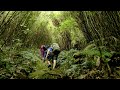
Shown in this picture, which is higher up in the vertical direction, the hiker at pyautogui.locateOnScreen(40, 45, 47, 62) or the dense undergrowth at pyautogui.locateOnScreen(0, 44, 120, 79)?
the hiker at pyautogui.locateOnScreen(40, 45, 47, 62)

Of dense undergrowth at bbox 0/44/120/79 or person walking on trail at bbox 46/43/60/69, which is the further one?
person walking on trail at bbox 46/43/60/69

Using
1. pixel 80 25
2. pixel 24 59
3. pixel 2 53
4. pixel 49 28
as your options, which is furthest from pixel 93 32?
pixel 2 53

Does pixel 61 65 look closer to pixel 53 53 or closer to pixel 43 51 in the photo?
pixel 53 53

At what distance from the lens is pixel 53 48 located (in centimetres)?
593

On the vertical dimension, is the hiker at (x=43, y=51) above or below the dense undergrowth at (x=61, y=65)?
above

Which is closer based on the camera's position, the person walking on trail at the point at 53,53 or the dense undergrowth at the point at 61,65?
the dense undergrowth at the point at 61,65

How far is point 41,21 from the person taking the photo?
20.0 feet

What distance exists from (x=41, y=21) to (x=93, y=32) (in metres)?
1.45

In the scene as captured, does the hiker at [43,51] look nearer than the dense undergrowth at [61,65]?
No

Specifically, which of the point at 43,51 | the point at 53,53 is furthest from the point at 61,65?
the point at 43,51

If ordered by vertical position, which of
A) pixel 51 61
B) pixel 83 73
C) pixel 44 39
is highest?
pixel 44 39

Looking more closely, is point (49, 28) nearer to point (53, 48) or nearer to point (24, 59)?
point (53, 48)
